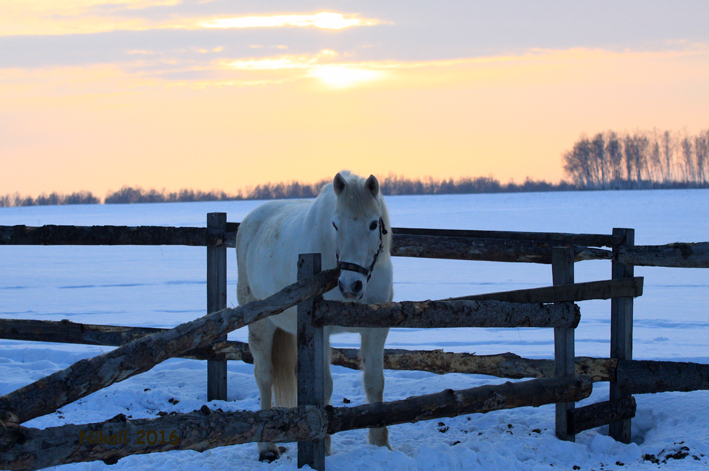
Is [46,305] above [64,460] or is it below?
below

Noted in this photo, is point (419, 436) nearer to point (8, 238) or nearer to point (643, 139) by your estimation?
point (8, 238)

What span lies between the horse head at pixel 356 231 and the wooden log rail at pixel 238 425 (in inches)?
27.4

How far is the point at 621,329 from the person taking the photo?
449cm

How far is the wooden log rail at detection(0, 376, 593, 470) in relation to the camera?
2.40 m

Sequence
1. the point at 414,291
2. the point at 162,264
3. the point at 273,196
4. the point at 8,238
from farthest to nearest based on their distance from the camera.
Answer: the point at 273,196 < the point at 162,264 < the point at 414,291 < the point at 8,238

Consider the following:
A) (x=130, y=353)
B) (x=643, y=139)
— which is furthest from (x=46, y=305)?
(x=643, y=139)

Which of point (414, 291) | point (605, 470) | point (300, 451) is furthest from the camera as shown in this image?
point (414, 291)

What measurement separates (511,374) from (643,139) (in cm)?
8941

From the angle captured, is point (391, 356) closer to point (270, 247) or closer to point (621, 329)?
point (270, 247)

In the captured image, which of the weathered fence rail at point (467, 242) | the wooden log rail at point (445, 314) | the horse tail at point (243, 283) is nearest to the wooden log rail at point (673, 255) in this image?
the weathered fence rail at point (467, 242)

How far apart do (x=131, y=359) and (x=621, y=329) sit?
3.44 meters

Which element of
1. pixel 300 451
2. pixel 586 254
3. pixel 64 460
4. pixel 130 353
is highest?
pixel 586 254

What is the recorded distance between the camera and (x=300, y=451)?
3.46m

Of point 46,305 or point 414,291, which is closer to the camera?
point 46,305
